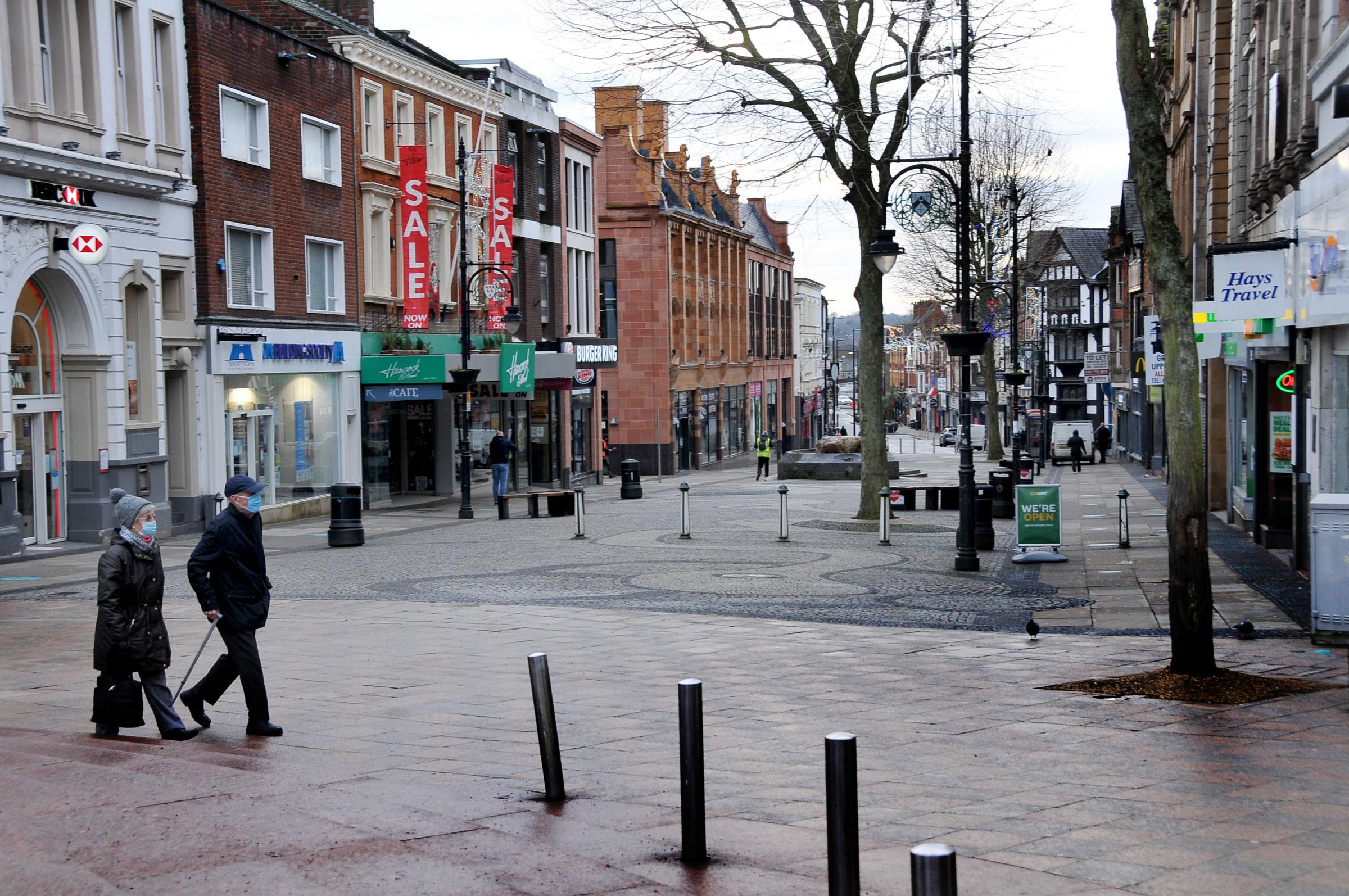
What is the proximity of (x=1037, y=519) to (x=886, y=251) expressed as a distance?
4801 mm

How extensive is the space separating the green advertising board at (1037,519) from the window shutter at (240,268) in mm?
16888

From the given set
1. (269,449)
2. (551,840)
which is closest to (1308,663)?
(551,840)

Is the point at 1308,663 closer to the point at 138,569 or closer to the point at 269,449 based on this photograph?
the point at 138,569

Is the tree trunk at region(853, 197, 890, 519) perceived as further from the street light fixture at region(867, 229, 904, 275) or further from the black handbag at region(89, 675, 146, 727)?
the black handbag at region(89, 675, 146, 727)

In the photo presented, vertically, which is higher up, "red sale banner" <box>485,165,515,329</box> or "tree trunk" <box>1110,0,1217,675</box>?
"red sale banner" <box>485,165,515,329</box>

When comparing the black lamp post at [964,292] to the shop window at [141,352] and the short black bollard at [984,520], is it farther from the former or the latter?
the shop window at [141,352]

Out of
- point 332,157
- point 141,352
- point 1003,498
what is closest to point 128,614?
point 141,352

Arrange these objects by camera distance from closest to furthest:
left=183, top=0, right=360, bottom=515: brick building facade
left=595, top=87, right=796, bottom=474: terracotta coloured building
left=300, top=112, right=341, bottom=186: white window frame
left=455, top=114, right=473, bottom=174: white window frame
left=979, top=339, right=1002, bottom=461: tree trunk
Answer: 1. left=183, top=0, right=360, bottom=515: brick building facade
2. left=300, top=112, right=341, bottom=186: white window frame
3. left=455, top=114, right=473, bottom=174: white window frame
4. left=979, top=339, right=1002, bottom=461: tree trunk
5. left=595, top=87, right=796, bottom=474: terracotta coloured building

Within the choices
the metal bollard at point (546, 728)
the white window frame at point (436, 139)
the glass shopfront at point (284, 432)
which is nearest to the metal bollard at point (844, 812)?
the metal bollard at point (546, 728)

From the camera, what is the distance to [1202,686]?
10359 millimetres

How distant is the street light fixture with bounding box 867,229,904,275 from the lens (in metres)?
21.8

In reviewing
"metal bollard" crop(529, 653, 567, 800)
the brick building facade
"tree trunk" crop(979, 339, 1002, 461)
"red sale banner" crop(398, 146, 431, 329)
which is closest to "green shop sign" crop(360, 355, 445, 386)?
the brick building facade

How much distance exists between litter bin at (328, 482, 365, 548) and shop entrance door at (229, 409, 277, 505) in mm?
5254

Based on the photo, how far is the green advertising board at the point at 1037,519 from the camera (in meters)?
19.8
